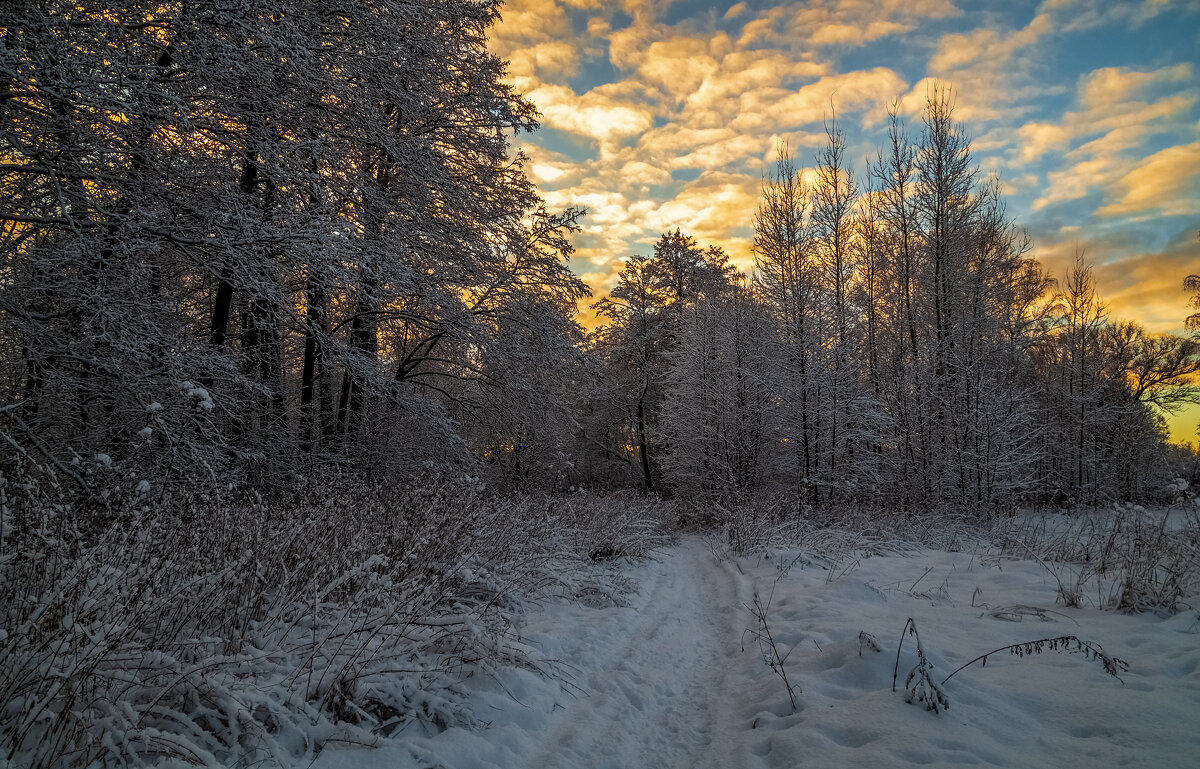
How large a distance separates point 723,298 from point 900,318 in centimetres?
614

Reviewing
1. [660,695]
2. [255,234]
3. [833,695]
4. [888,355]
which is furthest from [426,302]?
[888,355]

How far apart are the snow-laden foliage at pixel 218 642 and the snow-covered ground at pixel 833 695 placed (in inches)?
9.6

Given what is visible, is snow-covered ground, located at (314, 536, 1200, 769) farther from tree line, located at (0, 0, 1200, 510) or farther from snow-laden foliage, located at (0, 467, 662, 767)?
tree line, located at (0, 0, 1200, 510)

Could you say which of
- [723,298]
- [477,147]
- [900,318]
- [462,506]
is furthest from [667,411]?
[462,506]

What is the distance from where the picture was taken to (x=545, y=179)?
12453mm

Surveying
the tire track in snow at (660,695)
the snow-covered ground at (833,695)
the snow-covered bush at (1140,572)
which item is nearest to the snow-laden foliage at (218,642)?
the snow-covered ground at (833,695)

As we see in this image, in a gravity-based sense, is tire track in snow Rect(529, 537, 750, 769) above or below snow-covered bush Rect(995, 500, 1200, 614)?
below

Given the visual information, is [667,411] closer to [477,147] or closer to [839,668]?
[477,147]

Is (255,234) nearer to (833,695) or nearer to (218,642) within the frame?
(218,642)

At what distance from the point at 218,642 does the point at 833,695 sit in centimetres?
315

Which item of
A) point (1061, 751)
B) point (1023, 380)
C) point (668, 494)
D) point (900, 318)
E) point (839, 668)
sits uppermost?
point (900, 318)

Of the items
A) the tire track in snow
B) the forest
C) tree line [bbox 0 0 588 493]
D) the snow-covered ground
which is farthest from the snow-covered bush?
tree line [bbox 0 0 588 493]

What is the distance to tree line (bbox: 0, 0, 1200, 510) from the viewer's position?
4980 millimetres

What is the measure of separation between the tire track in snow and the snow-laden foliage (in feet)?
1.60
